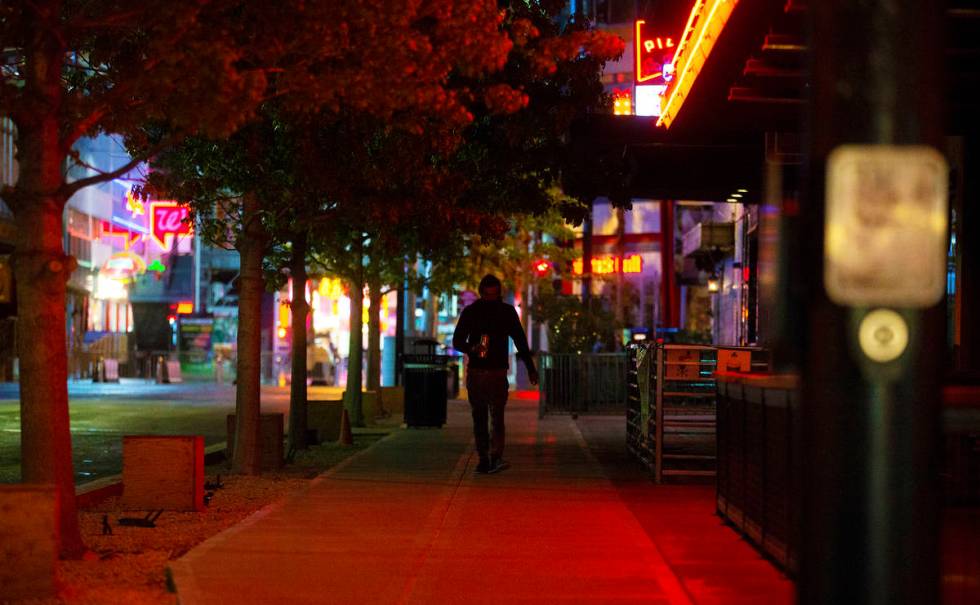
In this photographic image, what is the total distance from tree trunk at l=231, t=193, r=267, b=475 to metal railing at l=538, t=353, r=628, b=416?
10968 mm

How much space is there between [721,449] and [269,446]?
6489 millimetres

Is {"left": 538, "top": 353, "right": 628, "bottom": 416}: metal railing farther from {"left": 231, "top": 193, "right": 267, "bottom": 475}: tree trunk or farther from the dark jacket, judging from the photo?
{"left": 231, "top": 193, "right": 267, "bottom": 475}: tree trunk

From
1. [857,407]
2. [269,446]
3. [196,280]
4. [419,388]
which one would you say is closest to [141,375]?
[196,280]

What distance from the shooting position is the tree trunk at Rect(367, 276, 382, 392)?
81.7 feet

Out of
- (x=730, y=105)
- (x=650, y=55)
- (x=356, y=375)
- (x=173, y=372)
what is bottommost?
(x=173, y=372)

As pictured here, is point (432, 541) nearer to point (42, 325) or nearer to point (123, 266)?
point (42, 325)

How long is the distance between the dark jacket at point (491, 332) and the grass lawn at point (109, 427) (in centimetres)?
452

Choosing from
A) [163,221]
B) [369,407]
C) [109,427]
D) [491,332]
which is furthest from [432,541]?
[163,221]

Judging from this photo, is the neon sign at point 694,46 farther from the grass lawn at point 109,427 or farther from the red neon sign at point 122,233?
the red neon sign at point 122,233

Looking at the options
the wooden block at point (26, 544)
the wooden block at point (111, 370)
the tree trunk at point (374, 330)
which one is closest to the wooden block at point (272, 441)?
the wooden block at point (26, 544)

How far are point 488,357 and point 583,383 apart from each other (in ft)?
36.6

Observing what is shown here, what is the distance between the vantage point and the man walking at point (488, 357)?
525 inches

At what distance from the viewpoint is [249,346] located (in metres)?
13.8

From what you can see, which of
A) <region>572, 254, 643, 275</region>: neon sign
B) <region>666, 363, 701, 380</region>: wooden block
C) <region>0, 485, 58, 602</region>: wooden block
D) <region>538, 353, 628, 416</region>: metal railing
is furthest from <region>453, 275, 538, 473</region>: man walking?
<region>572, 254, 643, 275</region>: neon sign
